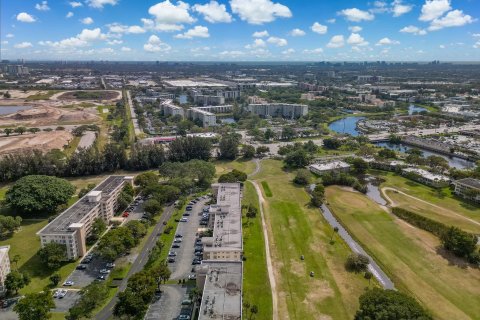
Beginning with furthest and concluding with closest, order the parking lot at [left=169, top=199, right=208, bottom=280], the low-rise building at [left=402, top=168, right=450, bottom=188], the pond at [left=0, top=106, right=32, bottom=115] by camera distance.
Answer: the pond at [left=0, top=106, right=32, bottom=115] → the low-rise building at [left=402, top=168, right=450, bottom=188] → the parking lot at [left=169, top=199, right=208, bottom=280]

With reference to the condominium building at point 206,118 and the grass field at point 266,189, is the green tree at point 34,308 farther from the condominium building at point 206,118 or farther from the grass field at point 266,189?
the condominium building at point 206,118

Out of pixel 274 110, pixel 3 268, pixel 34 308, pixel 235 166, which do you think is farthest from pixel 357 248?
pixel 274 110

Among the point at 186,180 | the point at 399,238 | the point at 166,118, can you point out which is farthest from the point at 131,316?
the point at 166,118

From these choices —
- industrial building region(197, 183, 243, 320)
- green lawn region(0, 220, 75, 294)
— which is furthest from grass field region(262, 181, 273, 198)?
green lawn region(0, 220, 75, 294)

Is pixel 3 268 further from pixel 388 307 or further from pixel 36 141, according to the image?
pixel 36 141

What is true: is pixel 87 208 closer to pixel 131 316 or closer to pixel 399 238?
pixel 131 316

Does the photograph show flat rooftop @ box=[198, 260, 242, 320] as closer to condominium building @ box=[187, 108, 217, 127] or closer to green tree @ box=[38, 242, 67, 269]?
green tree @ box=[38, 242, 67, 269]

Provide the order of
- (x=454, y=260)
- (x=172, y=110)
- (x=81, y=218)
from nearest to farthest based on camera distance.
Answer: (x=454, y=260) → (x=81, y=218) → (x=172, y=110)
